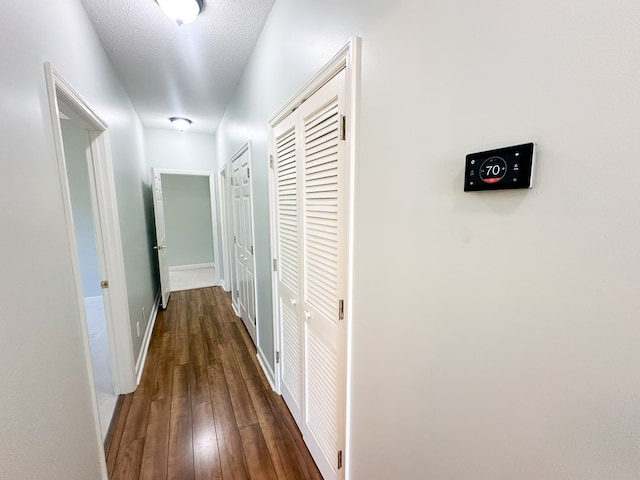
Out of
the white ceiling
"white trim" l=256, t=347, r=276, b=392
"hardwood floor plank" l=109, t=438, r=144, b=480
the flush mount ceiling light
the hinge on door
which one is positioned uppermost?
the white ceiling

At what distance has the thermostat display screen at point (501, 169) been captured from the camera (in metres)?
0.48

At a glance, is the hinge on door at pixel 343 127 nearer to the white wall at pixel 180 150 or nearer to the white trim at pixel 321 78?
the white trim at pixel 321 78

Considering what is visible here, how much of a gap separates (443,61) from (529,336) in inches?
24.4

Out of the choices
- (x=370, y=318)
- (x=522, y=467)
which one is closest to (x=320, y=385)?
(x=370, y=318)

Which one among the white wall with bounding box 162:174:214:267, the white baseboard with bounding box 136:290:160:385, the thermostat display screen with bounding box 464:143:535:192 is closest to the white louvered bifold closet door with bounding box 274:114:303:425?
the thermostat display screen with bounding box 464:143:535:192

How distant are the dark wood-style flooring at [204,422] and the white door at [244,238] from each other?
0.42 metres

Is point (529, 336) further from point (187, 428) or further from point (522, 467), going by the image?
point (187, 428)

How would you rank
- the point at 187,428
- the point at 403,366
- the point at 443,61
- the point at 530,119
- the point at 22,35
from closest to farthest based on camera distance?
1. the point at 530,119
2. the point at 443,61
3. the point at 403,366
4. the point at 22,35
5. the point at 187,428

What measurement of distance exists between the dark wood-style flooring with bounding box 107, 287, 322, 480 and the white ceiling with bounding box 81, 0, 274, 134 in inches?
106

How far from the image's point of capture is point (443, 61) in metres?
Answer: 0.63

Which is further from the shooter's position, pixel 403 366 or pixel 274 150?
pixel 274 150

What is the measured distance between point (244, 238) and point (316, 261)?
1772mm

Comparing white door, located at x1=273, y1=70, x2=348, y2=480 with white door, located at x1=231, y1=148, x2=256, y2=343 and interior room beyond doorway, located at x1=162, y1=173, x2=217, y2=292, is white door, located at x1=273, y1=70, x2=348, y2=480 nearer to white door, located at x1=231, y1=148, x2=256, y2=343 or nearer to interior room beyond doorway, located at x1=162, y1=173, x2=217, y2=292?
white door, located at x1=231, y1=148, x2=256, y2=343

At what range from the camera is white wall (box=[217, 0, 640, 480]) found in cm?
40
